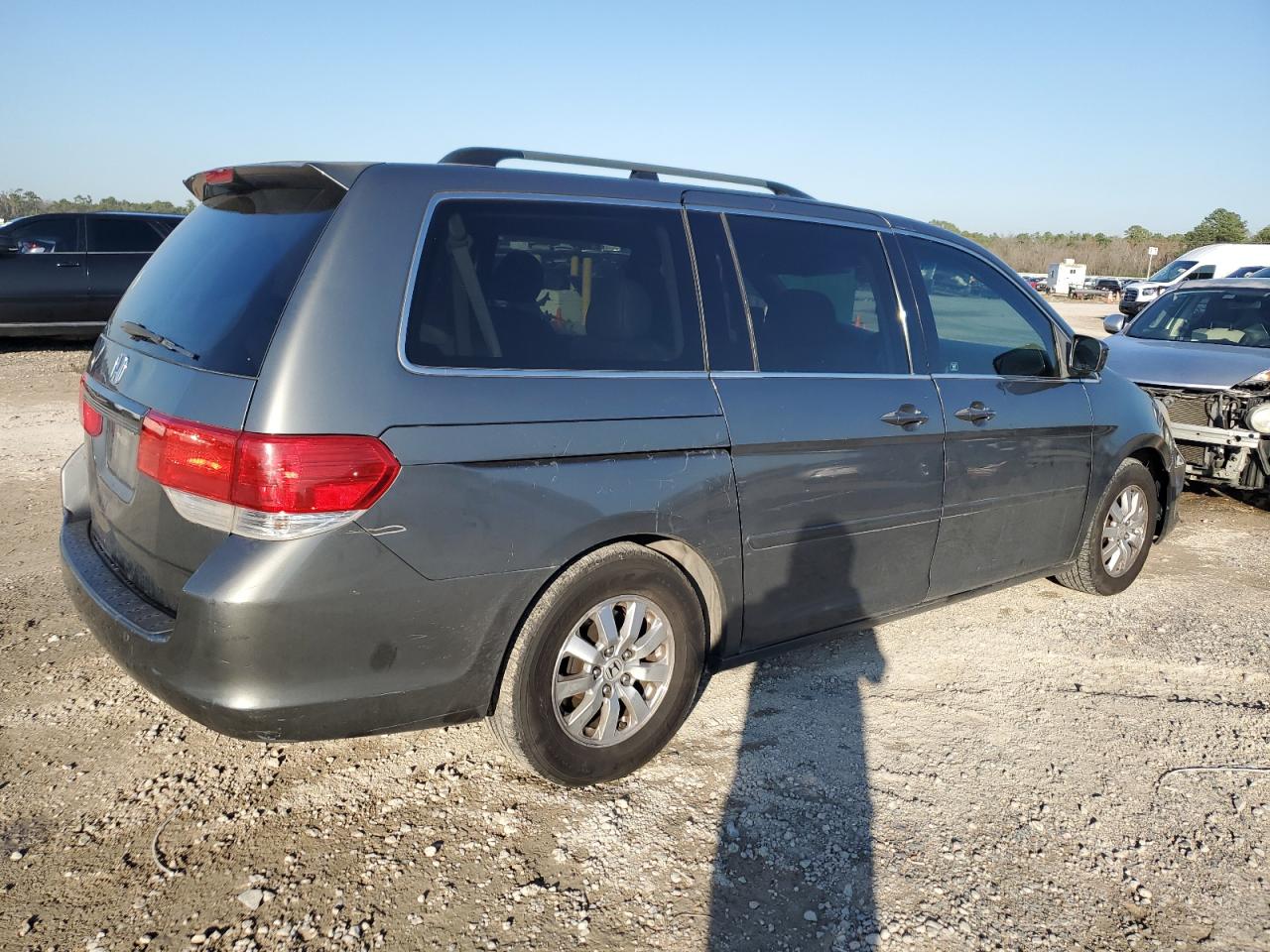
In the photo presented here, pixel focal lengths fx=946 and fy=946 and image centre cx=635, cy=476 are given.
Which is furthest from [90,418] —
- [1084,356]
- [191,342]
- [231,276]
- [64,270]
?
[64,270]

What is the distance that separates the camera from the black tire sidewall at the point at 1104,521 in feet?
15.6

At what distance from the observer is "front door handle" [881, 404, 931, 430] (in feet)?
11.7

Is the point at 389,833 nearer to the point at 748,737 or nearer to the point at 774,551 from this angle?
the point at 748,737

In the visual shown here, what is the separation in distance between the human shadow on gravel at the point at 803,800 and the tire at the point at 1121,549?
1.42 m

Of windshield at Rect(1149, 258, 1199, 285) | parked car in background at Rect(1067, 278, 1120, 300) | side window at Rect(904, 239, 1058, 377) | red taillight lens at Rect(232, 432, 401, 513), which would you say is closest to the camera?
red taillight lens at Rect(232, 432, 401, 513)

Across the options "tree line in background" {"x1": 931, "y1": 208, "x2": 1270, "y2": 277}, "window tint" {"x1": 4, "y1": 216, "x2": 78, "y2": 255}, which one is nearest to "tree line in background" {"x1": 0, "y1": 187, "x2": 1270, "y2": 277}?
"tree line in background" {"x1": 931, "y1": 208, "x2": 1270, "y2": 277}

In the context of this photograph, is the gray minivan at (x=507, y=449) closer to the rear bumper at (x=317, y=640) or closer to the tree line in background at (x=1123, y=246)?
the rear bumper at (x=317, y=640)

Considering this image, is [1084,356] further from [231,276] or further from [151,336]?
[151,336]

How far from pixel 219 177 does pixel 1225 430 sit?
648 centimetres

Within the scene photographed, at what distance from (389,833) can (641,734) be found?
832mm

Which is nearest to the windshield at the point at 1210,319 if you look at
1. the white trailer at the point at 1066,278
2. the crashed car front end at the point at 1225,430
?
the crashed car front end at the point at 1225,430

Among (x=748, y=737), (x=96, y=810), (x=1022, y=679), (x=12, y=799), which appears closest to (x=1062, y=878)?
(x=748, y=737)

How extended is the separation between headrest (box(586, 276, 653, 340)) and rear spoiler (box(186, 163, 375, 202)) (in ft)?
2.52

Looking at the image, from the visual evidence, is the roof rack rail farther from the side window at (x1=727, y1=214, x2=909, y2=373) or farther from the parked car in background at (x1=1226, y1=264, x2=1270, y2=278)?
the parked car in background at (x1=1226, y1=264, x2=1270, y2=278)
